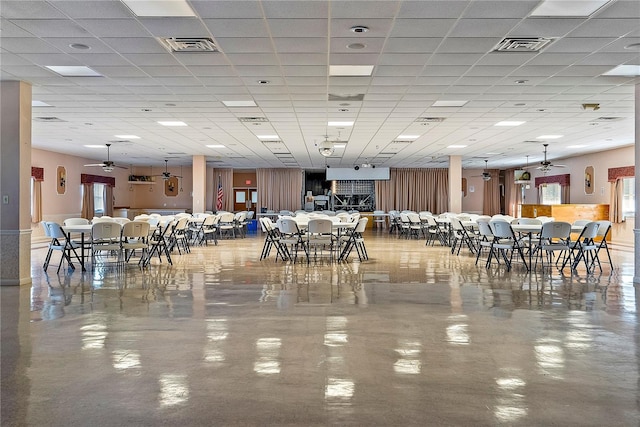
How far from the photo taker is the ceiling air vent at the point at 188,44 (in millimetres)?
5387

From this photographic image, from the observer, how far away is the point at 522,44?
553 centimetres

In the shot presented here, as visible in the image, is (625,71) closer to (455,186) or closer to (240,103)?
(240,103)

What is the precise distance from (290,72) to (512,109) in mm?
4598

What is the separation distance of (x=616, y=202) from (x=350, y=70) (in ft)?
39.1

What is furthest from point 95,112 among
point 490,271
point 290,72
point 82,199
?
point 82,199

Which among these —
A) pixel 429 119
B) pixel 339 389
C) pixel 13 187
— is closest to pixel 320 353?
pixel 339 389

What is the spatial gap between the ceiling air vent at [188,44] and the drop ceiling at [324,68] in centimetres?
4

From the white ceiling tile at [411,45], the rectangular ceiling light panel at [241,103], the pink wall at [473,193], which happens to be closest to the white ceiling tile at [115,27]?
the white ceiling tile at [411,45]

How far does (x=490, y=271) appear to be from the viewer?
8.06 metres

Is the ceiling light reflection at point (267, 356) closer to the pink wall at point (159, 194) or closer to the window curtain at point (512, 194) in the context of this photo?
the window curtain at point (512, 194)

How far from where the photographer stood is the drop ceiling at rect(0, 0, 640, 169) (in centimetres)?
474

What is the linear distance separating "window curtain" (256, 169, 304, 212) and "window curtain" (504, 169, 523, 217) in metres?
9.70

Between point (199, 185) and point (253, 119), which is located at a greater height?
point (253, 119)

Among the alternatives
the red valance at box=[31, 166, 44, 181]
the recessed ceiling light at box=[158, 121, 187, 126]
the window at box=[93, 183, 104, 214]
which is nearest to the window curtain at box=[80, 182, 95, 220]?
the window at box=[93, 183, 104, 214]
